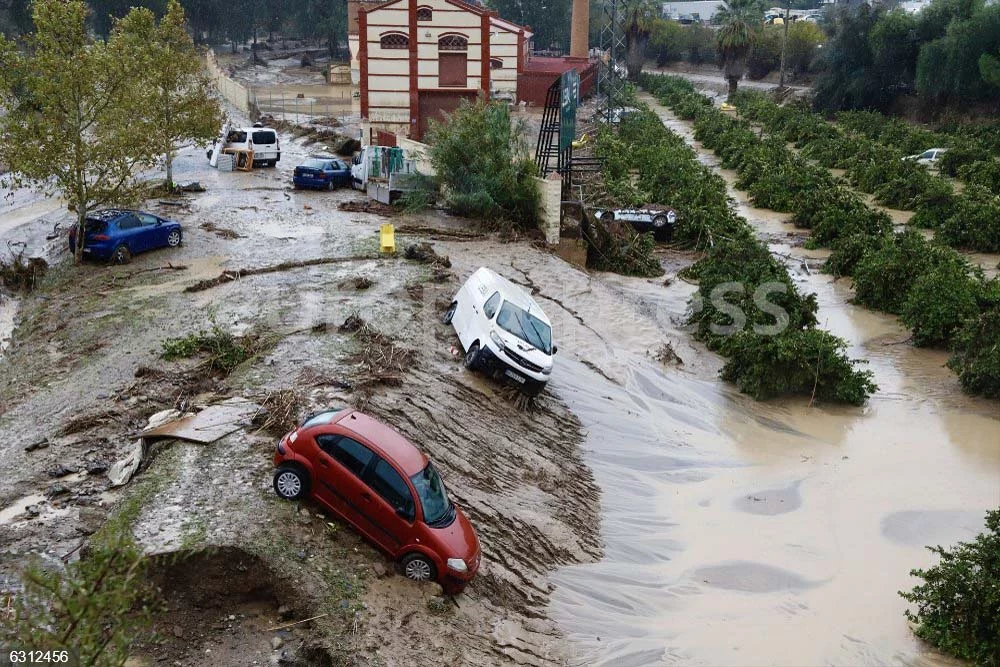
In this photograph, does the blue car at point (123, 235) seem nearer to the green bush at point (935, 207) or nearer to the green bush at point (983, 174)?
the green bush at point (935, 207)

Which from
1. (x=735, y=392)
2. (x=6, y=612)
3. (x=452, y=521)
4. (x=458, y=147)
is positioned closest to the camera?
(x=6, y=612)

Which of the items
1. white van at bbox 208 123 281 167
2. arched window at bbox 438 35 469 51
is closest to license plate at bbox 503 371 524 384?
white van at bbox 208 123 281 167

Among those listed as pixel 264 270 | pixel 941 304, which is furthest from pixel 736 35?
pixel 264 270

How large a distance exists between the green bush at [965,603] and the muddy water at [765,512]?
344 millimetres

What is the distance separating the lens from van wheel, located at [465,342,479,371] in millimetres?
→ 17328

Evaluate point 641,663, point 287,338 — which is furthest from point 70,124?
point 641,663

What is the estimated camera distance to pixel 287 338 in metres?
17.4

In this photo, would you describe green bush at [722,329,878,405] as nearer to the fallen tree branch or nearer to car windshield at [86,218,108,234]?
the fallen tree branch

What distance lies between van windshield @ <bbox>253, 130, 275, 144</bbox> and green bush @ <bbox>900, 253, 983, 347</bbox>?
25858 millimetres

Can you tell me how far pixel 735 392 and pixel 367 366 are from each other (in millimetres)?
8841

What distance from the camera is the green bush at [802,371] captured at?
20.3m

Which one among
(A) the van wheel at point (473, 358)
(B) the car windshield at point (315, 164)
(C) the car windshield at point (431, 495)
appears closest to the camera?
(C) the car windshield at point (431, 495)

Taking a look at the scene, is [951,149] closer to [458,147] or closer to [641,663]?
[458,147]

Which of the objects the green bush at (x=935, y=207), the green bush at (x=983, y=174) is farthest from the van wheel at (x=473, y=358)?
the green bush at (x=983, y=174)
